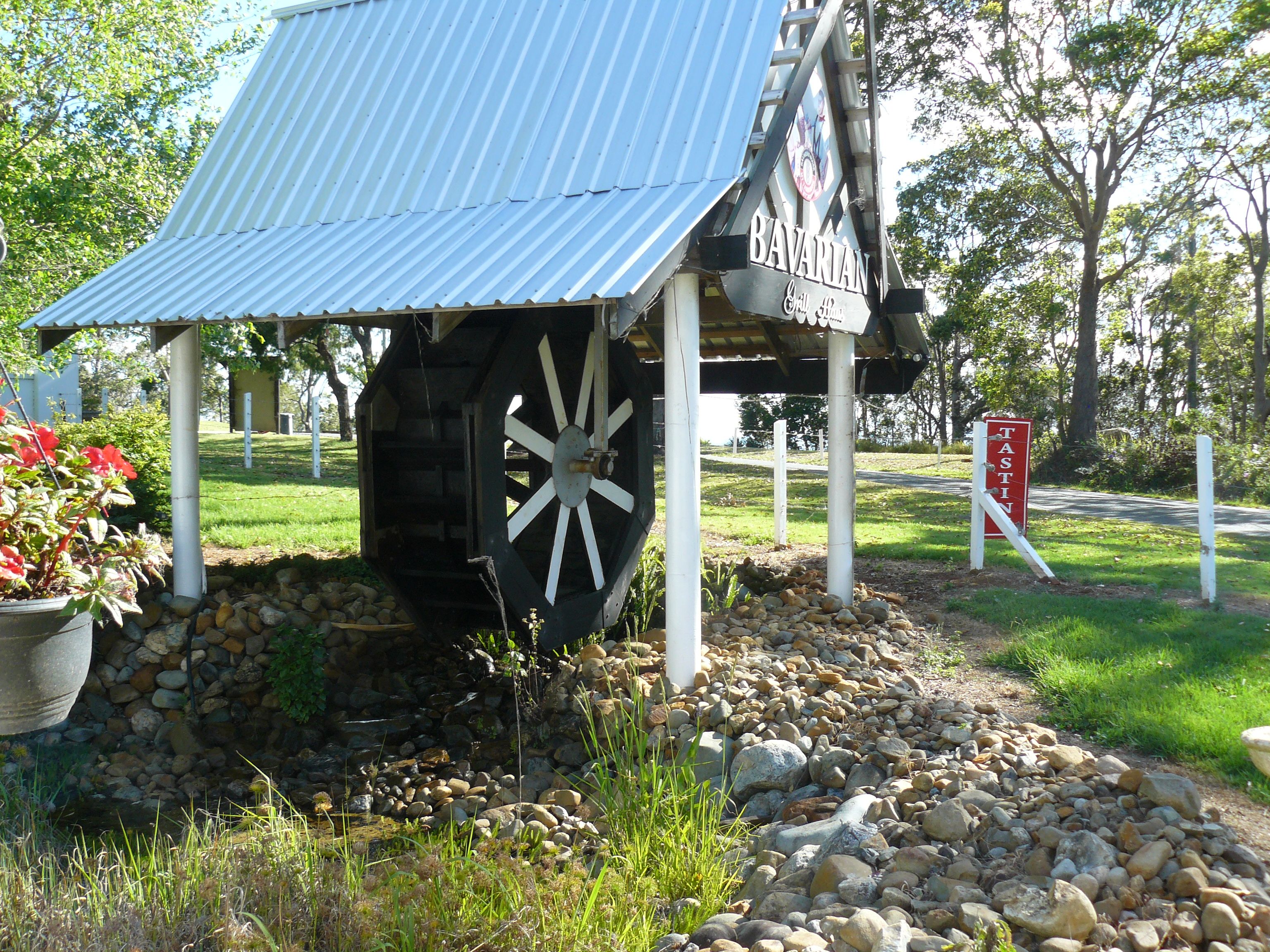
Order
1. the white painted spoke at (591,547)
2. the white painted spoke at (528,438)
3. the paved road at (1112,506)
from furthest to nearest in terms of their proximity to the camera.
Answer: the paved road at (1112,506), the white painted spoke at (591,547), the white painted spoke at (528,438)

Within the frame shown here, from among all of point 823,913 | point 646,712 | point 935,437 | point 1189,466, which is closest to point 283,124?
point 646,712

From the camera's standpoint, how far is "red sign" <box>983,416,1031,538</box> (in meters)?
9.21

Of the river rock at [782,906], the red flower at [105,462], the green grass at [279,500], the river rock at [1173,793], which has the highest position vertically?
the red flower at [105,462]

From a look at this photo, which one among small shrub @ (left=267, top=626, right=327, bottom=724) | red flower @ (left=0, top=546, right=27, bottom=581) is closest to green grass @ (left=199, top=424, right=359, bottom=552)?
small shrub @ (left=267, top=626, right=327, bottom=724)

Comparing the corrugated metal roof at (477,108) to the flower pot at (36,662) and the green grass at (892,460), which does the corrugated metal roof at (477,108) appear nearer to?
the flower pot at (36,662)

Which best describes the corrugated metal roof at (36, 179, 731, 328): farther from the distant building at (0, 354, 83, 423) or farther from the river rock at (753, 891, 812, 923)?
the distant building at (0, 354, 83, 423)

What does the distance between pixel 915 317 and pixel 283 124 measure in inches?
205

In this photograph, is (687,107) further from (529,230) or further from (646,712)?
(646,712)

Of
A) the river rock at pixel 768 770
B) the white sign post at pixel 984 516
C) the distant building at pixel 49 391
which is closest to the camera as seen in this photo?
the river rock at pixel 768 770

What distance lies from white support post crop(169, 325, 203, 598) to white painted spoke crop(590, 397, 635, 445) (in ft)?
9.80

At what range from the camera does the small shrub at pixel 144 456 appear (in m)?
7.80

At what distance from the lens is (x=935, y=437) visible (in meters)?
38.2

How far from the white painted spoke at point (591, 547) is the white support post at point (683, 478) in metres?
1.85

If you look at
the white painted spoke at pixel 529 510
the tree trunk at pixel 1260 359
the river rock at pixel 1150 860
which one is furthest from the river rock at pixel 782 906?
the tree trunk at pixel 1260 359
